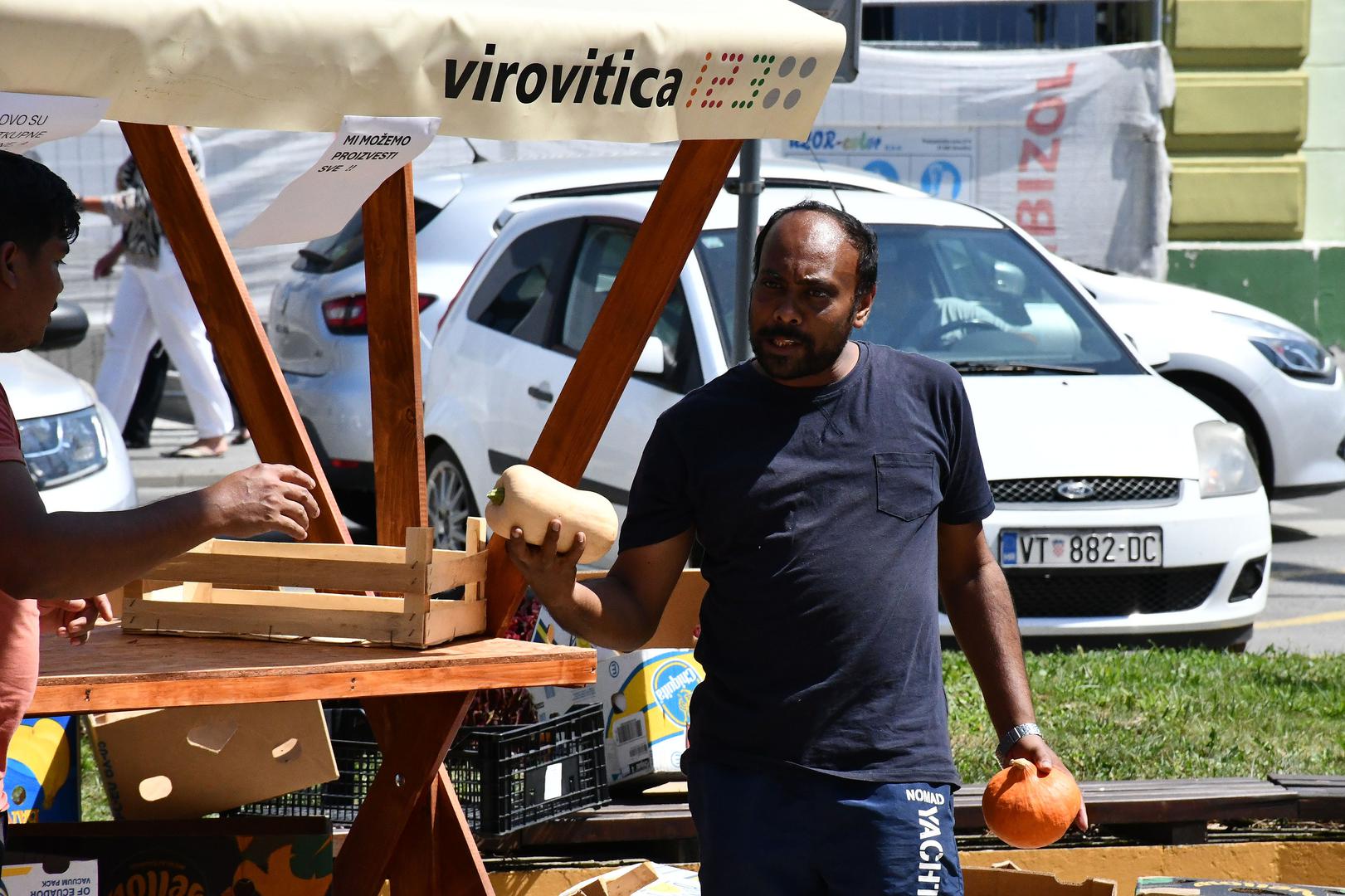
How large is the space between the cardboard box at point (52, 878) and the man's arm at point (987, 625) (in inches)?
70.9

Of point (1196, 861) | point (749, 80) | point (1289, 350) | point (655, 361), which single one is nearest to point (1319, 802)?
point (1196, 861)

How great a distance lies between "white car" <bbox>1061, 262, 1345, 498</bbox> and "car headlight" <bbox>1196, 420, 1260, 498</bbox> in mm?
2315

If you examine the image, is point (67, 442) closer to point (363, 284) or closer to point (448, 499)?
point (448, 499)

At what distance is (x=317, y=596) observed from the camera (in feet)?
10.5

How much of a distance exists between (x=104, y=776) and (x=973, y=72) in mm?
11507

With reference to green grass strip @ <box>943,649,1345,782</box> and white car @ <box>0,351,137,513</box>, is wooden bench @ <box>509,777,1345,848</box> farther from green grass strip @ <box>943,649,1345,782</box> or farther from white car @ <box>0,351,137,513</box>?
white car @ <box>0,351,137,513</box>

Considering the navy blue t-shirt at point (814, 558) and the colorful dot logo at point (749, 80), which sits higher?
the colorful dot logo at point (749, 80)

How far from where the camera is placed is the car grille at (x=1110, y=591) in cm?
621

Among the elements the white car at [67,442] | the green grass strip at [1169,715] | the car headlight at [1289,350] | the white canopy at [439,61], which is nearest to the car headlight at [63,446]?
the white car at [67,442]

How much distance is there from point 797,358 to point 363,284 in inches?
234

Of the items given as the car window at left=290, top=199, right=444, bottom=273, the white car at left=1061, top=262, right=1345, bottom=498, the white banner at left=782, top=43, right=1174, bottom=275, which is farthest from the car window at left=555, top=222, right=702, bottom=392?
the white banner at left=782, top=43, right=1174, bottom=275

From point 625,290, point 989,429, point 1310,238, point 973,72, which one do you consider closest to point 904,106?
point 973,72

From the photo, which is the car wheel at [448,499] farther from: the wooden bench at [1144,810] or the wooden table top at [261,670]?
the wooden table top at [261,670]

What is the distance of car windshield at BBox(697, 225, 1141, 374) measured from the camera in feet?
22.3
